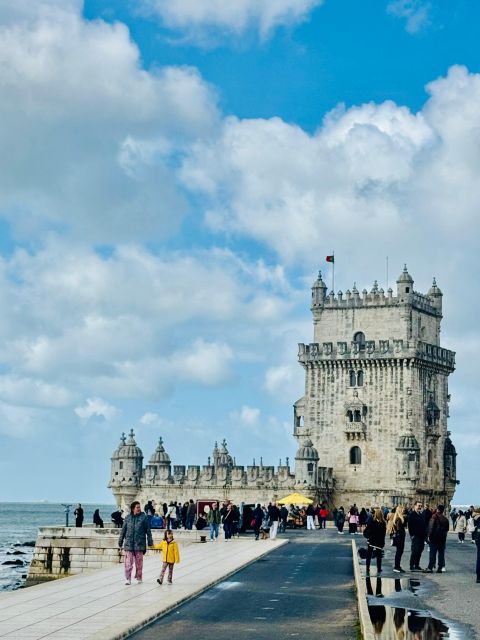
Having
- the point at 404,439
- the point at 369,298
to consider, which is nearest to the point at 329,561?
the point at 404,439

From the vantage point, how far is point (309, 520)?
6209 centimetres

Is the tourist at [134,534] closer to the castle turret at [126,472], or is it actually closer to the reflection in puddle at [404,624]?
the reflection in puddle at [404,624]

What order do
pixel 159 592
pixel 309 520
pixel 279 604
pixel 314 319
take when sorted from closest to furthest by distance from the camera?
1. pixel 279 604
2. pixel 159 592
3. pixel 309 520
4. pixel 314 319

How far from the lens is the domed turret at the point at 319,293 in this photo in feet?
265

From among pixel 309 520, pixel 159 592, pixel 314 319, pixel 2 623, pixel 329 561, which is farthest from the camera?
pixel 314 319

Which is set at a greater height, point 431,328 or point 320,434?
point 431,328

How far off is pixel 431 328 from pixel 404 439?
10.4 metres

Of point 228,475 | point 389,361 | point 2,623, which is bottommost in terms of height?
point 2,623

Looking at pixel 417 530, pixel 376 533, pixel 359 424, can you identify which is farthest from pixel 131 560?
pixel 359 424

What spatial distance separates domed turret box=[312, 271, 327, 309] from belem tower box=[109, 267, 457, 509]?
7 cm

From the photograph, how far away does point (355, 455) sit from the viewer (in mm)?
77312

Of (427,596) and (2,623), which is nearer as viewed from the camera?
(2,623)

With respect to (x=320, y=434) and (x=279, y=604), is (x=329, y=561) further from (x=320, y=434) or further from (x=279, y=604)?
(x=320, y=434)

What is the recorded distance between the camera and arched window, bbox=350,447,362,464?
3031 inches
